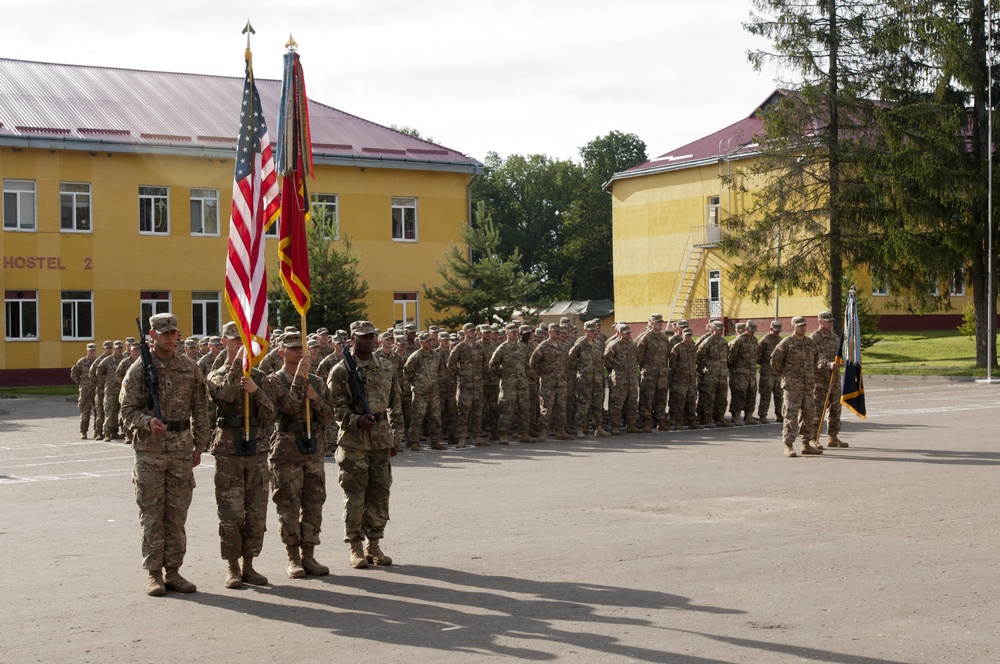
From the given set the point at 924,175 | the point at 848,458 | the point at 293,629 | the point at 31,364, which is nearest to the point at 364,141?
the point at 31,364

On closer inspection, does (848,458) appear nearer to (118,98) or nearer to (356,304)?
(356,304)

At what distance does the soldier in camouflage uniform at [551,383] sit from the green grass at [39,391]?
21.1 m

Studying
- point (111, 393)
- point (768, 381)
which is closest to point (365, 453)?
point (111, 393)

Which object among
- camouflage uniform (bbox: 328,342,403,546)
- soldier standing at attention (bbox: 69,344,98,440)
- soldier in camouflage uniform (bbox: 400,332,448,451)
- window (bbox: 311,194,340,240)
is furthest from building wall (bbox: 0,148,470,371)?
camouflage uniform (bbox: 328,342,403,546)

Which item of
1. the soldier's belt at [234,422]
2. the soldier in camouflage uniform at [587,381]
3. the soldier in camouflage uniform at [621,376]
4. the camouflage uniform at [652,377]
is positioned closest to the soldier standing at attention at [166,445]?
the soldier's belt at [234,422]

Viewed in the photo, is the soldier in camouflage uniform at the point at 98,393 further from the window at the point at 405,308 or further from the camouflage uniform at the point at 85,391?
the window at the point at 405,308

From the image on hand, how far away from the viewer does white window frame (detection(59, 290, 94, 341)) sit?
39781 mm

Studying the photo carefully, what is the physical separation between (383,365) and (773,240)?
30.8 m

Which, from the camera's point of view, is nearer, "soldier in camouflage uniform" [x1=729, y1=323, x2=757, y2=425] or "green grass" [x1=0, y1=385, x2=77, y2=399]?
"soldier in camouflage uniform" [x1=729, y1=323, x2=757, y2=425]

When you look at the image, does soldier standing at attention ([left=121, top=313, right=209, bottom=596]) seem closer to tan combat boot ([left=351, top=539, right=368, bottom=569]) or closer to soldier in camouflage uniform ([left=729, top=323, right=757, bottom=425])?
tan combat boot ([left=351, top=539, right=368, bottom=569])

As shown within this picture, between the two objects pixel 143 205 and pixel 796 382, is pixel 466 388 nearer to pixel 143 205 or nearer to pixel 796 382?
pixel 796 382

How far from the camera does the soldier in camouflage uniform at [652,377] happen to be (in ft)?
74.7

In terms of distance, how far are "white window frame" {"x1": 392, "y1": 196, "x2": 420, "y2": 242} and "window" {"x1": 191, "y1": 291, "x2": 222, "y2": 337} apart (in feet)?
23.3

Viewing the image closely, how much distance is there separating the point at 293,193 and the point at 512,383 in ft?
35.4
